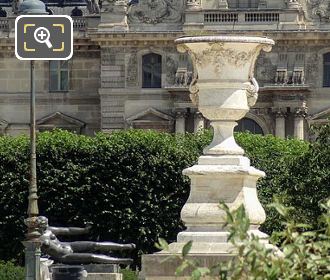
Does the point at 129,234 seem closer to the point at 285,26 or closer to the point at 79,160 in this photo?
the point at 79,160

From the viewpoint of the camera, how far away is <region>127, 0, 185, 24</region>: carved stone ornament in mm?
96250

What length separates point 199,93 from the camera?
33.9 m

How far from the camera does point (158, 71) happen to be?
317 feet

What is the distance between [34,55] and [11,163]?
3730 cm

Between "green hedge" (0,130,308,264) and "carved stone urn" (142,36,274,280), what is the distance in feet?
120

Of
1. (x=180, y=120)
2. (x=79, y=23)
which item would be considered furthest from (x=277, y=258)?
(x=79, y=23)

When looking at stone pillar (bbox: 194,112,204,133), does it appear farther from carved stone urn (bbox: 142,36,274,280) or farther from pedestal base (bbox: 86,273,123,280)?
carved stone urn (bbox: 142,36,274,280)

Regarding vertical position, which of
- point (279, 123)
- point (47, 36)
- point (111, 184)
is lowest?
A: point (111, 184)

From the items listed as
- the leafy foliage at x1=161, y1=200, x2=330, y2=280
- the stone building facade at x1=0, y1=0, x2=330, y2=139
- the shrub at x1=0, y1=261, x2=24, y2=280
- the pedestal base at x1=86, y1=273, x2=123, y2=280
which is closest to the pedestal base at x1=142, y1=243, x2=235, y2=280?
the leafy foliage at x1=161, y1=200, x2=330, y2=280

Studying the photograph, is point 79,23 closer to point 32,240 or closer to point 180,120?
point 180,120

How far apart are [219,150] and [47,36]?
436 cm

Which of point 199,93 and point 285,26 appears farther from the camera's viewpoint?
point 285,26

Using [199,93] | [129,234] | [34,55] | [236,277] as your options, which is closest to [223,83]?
[199,93]

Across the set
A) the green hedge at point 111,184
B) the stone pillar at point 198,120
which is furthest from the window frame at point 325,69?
the green hedge at point 111,184
